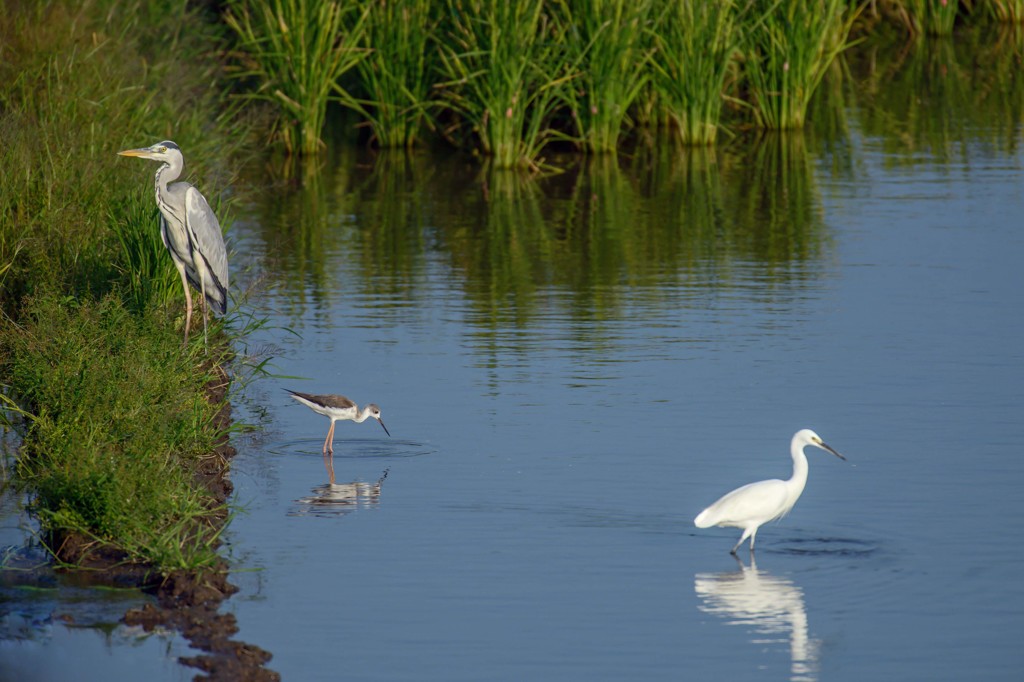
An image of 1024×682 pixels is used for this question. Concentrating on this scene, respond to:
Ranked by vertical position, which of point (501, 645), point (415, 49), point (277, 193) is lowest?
point (501, 645)

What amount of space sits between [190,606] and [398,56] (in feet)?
42.0

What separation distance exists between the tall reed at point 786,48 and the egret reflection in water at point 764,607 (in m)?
11.8

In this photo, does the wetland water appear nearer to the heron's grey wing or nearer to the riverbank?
the riverbank

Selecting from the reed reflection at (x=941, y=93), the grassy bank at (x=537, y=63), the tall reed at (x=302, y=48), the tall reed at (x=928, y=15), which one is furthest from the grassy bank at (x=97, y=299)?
the tall reed at (x=928, y=15)

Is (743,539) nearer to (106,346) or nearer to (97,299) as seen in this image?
(106,346)

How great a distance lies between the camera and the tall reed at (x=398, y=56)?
18562mm

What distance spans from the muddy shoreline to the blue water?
0.15 metres

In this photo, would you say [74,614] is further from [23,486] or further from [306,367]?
[306,367]

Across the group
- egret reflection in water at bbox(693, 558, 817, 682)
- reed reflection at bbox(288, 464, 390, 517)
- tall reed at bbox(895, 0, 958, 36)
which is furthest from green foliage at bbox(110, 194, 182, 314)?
tall reed at bbox(895, 0, 958, 36)

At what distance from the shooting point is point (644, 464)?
8977 millimetres

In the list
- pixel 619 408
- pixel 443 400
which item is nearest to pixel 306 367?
pixel 443 400

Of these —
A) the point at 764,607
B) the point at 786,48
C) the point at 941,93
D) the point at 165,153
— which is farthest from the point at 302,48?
the point at 764,607

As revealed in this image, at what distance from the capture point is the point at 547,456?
9.18 metres

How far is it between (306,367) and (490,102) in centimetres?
730
